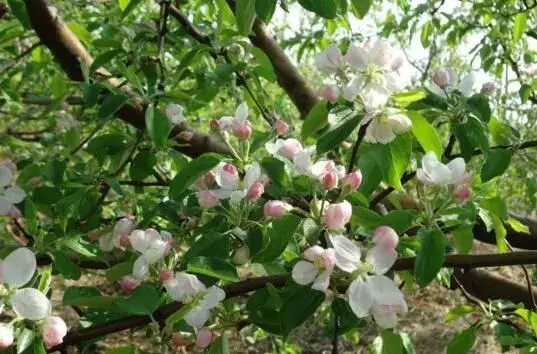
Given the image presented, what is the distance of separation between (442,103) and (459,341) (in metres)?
0.39

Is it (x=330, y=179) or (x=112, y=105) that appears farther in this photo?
(x=112, y=105)

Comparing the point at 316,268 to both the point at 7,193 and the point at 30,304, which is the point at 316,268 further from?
the point at 7,193

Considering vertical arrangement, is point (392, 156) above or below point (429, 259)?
above

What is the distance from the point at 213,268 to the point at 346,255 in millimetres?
175

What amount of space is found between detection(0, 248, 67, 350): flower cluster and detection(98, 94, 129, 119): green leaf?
540mm

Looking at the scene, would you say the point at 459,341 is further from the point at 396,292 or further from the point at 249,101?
the point at 249,101

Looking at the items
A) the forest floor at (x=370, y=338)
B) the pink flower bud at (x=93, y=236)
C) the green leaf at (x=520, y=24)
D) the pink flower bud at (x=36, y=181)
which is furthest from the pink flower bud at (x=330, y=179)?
the forest floor at (x=370, y=338)

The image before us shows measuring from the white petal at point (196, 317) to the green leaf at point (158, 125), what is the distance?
46 centimetres

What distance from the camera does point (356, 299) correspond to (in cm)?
84

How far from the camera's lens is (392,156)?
981mm

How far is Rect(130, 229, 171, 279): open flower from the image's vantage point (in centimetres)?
98

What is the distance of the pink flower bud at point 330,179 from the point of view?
36.3 inches

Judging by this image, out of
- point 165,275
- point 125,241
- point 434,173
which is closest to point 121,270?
point 125,241

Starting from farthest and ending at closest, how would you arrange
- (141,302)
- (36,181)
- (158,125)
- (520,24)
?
1. (520,24)
2. (36,181)
3. (158,125)
4. (141,302)
